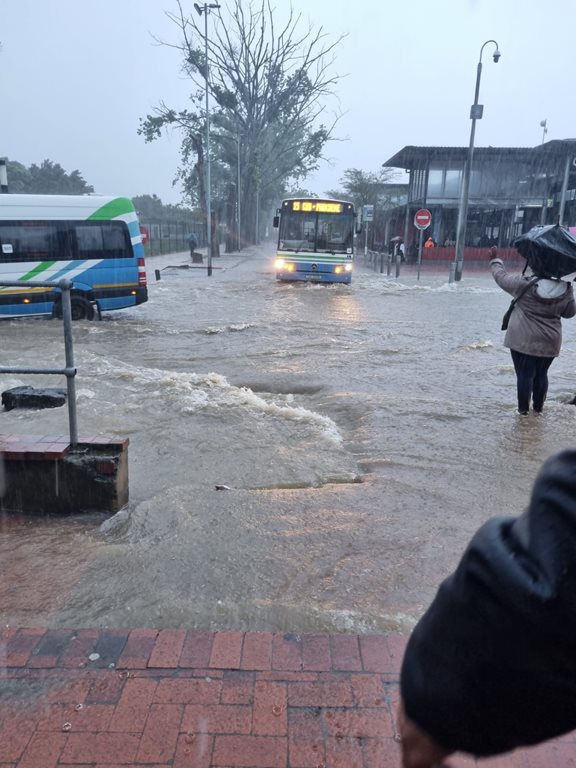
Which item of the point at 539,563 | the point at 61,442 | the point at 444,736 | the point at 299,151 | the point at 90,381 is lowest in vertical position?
the point at 90,381

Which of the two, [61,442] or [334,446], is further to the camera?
[334,446]

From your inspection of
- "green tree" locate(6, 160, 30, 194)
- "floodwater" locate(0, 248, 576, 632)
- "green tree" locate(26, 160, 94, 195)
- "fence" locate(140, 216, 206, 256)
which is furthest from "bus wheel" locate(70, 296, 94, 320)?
"green tree" locate(26, 160, 94, 195)

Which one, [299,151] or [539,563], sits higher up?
[299,151]

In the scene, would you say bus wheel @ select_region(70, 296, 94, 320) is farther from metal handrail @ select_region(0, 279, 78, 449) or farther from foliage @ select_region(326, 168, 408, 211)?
foliage @ select_region(326, 168, 408, 211)

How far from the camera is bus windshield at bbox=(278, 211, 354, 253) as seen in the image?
19484mm

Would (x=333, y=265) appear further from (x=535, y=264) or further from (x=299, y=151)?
(x=299, y=151)

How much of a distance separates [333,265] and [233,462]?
50.2 ft

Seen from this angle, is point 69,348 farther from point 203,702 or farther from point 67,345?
point 203,702

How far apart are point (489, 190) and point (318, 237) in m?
21.4

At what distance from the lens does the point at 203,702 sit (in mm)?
2238

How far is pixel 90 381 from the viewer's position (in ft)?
26.3

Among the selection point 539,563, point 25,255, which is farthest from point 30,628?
point 25,255

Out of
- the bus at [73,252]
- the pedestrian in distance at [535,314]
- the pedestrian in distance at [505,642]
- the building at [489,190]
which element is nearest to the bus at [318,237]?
the bus at [73,252]

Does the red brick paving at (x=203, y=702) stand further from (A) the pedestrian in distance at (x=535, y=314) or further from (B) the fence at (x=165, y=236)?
(B) the fence at (x=165, y=236)
